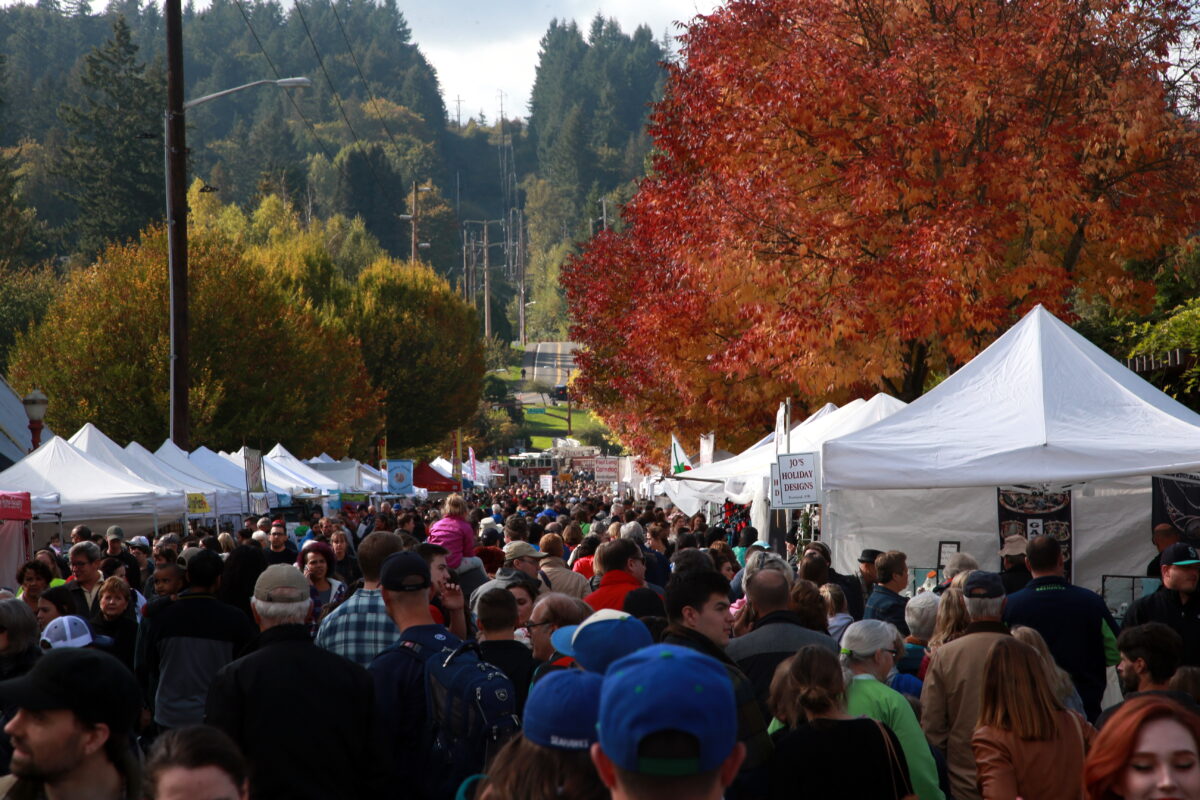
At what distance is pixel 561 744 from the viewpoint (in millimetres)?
2775

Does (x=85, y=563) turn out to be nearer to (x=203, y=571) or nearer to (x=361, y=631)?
(x=203, y=571)

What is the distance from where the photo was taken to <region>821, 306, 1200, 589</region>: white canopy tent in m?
10.1

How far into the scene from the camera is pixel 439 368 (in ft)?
199

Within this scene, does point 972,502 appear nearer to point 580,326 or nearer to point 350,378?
point 580,326

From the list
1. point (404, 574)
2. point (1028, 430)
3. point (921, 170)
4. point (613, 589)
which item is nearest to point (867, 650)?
point (404, 574)

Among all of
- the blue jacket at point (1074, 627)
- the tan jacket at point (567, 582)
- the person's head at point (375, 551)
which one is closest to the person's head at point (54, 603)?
the person's head at point (375, 551)

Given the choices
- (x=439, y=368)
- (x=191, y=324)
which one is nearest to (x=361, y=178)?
(x=439, y=368)

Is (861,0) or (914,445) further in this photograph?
(861,0)

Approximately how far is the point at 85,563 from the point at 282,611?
211 inches

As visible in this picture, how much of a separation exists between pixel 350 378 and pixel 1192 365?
3541 centimetres

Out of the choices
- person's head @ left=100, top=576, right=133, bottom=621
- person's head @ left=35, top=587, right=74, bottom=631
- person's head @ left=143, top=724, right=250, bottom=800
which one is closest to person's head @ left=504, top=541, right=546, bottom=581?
person's head @ left=100, top=576, right=133, bottom=621

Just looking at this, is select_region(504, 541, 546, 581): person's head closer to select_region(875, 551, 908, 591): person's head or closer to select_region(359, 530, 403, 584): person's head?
select_region(875, 551, 908, 591): person's head

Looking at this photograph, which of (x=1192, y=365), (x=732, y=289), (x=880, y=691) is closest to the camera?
(x=880, y=691)

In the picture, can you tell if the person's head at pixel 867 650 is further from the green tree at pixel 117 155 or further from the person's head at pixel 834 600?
the green tree at pixel 117 155
